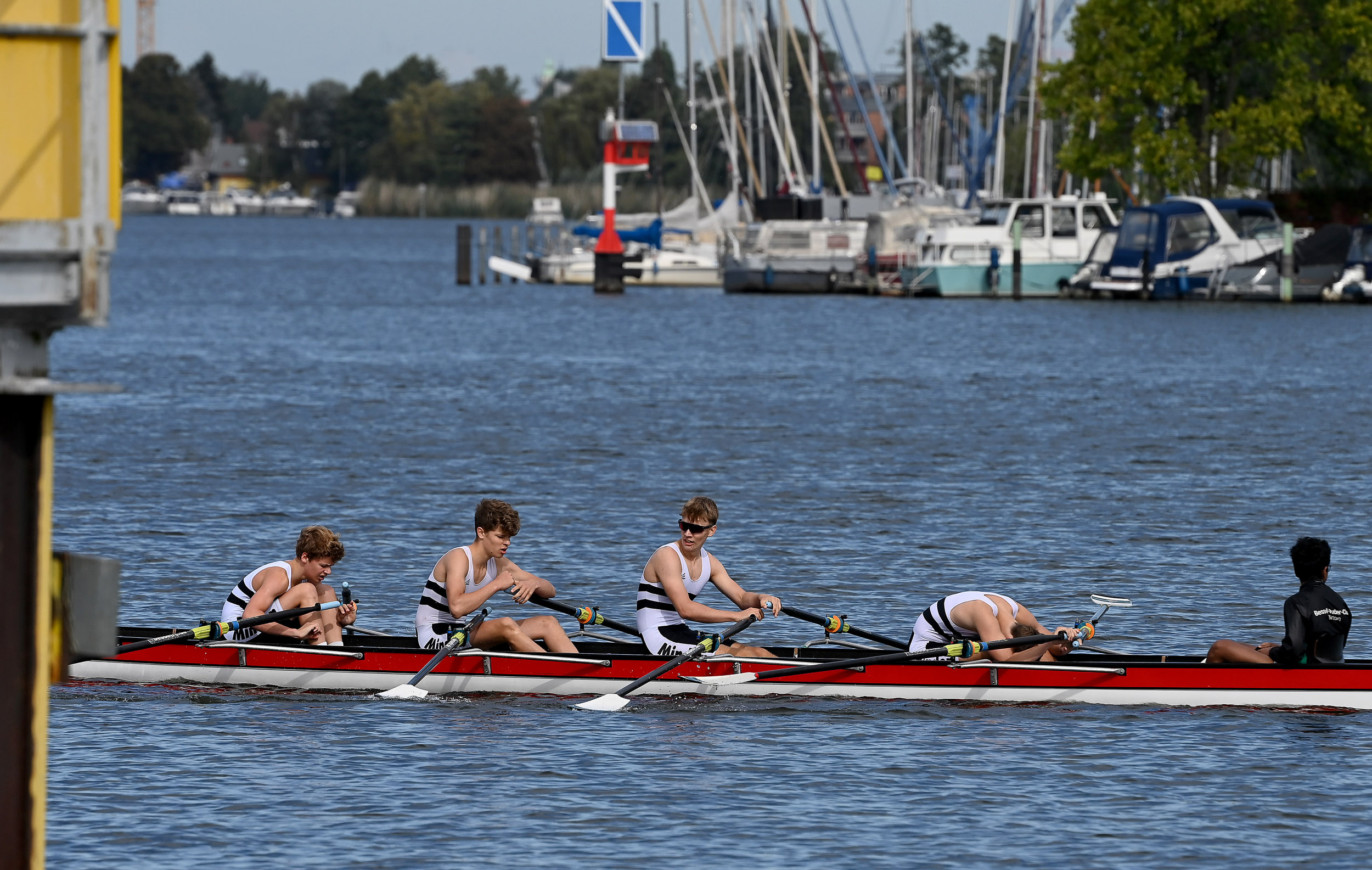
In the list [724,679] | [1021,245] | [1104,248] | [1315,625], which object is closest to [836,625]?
[724,679]

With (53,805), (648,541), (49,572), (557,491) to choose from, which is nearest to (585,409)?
(557,491)

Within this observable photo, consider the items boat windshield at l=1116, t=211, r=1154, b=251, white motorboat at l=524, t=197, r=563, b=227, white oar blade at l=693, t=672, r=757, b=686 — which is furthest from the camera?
white motorboat at l=524, t=197, r=563, b=227

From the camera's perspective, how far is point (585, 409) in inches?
1567

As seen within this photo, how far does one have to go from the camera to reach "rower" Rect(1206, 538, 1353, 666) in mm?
13547

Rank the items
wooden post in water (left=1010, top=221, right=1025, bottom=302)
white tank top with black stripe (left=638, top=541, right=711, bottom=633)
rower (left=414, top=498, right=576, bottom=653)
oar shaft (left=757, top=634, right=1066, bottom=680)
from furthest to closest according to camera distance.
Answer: wooden post in water (left=1010, top=221, right=1025, bottom=302) < white tank top with black stripe (left=638, top=541, right=711, bottom=633) < oar shaft (left=757, top=634, right=1066, bottom=680) < rower (left=414, top=498, right=576, bottom=653)

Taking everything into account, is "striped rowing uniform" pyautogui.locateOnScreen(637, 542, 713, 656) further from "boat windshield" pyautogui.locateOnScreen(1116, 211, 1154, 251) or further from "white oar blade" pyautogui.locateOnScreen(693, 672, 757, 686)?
"boat windshield" pyautogui.locateOnScreen(1116, 211, 1154, 251)

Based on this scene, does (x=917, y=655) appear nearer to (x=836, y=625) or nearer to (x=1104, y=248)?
(x=836, y=625)

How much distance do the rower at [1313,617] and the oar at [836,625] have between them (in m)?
2.60

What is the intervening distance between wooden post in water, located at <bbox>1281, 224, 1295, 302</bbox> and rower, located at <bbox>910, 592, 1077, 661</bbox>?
4777 centimetres

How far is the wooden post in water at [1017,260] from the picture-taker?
2512 inches

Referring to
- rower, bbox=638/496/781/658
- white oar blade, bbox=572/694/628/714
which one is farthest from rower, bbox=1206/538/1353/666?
white oar blade, bbox=572/694/628/714

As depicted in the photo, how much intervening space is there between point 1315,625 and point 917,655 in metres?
2.63

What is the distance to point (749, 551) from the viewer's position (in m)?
22.8

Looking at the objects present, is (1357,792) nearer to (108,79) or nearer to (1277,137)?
(108,79)
